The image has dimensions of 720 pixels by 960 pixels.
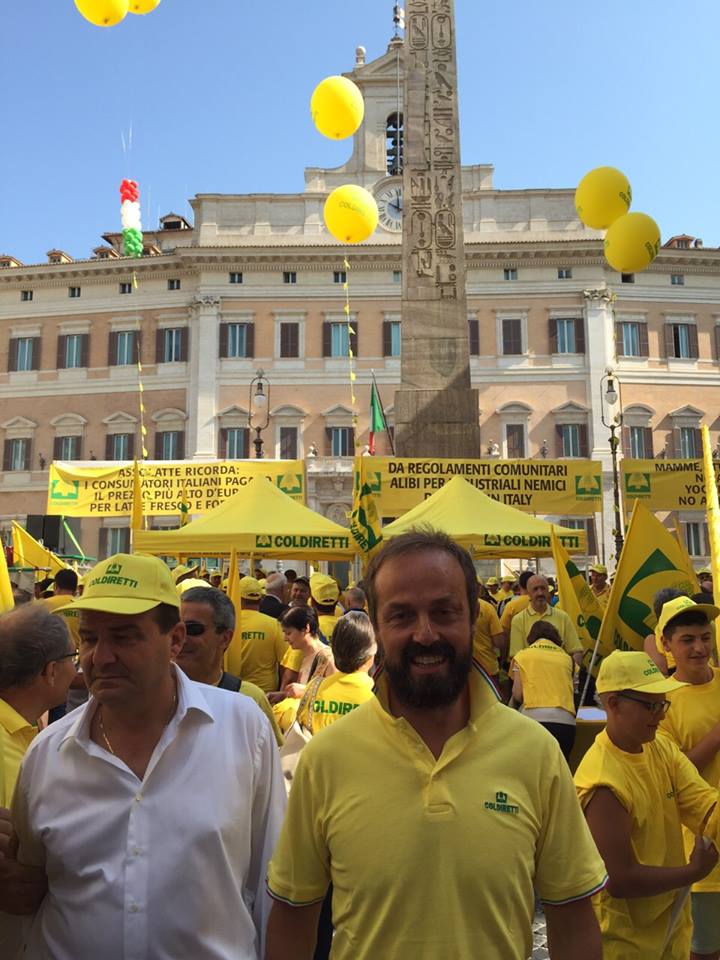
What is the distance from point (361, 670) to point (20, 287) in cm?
3362

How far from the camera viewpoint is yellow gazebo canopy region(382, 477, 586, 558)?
7.80 m

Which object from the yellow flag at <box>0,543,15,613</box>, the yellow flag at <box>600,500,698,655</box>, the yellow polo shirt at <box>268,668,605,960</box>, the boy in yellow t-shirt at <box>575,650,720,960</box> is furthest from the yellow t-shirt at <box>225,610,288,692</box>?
the yellow polo shirt at <box>268,668,605,960</box>

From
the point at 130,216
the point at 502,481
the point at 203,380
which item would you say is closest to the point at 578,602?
the point at 502,481

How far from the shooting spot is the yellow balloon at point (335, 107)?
11203mm

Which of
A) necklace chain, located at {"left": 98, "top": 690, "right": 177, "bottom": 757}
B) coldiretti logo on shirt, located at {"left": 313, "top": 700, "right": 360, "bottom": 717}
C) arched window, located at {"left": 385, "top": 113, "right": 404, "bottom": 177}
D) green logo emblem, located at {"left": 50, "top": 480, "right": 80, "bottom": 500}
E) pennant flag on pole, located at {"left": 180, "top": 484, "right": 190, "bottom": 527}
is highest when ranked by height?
arched window, located at {"left": 385, "top": 113, "right": 404, "bottom": 177}

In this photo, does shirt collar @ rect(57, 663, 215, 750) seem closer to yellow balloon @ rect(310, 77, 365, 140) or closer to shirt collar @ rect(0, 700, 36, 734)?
shirt collar @ rect(0, 700, 36, 734)

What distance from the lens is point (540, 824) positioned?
1.58 meters

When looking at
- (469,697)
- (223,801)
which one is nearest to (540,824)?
(469,697)

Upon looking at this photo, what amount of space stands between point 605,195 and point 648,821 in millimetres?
9224

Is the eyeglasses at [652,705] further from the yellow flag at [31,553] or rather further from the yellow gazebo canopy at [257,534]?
the yellow flag at [31,553]

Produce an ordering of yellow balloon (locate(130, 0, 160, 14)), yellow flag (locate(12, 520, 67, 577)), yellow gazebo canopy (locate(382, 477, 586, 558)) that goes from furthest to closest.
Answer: yellow flag (locate(12, 520, 67, 577))
yellow balloon (locate(130, 0, 160, 14))
yellow gazebo canopy (locate(382, 477, 586, 558))

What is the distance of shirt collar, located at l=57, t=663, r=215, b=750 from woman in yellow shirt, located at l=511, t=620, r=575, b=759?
3.19m

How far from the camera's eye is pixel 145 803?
176 cm

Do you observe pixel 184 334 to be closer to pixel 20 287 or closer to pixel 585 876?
pixel 20 287
